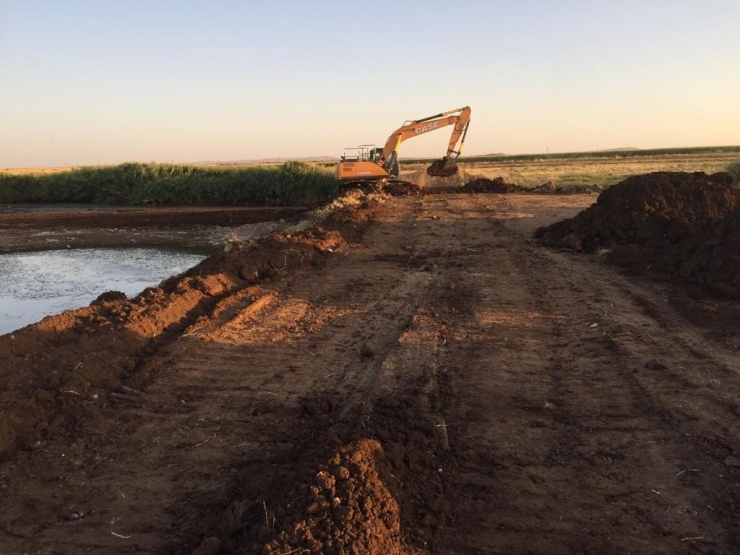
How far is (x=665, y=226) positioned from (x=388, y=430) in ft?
33.5

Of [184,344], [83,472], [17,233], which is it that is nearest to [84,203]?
[17,233]

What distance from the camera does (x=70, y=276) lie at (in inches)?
559

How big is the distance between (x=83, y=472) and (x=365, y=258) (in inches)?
348

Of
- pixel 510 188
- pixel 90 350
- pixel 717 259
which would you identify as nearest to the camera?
pixel 90 350

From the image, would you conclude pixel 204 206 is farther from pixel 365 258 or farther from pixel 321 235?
pixel 365 258

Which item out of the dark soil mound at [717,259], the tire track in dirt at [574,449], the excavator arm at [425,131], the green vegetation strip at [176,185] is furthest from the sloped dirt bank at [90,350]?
the green vegetation strip at [176,185]

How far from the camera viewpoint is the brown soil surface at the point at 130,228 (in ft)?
67.8

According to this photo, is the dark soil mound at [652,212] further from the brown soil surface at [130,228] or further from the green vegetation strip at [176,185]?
the green vegetation strip at [176,185]

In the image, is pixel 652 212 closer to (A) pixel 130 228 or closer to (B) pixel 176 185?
(A) pixel 130 228

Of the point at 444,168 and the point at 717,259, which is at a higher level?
the point at 444,168

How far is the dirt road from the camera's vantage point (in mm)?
3416

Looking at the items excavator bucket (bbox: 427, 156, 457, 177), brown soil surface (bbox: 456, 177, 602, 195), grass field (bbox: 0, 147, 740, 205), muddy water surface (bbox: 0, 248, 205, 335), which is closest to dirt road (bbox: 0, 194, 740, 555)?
muddy water surface (bbox: 0, 248, 205, 335)

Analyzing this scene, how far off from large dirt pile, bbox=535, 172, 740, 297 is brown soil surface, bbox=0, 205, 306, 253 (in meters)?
12.6

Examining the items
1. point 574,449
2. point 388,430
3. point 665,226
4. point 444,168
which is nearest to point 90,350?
point 388,430
